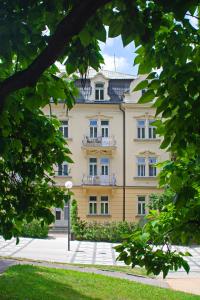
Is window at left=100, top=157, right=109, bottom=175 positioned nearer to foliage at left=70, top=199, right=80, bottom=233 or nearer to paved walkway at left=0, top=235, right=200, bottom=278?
foliage at left=70, top=199, right=80, bottom=233

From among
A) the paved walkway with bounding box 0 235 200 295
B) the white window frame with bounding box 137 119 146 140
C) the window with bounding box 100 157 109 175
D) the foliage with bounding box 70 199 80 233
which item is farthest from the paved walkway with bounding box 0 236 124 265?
the white window frame with bounding box 137 119 146 140

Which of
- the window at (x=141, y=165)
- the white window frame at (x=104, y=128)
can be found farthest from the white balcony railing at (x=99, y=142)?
the window at (x=141, y=165)

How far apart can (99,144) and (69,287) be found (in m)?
23.8

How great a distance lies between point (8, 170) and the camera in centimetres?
586

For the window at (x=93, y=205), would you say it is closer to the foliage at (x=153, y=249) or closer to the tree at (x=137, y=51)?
the foliage at (x=153, y=249)

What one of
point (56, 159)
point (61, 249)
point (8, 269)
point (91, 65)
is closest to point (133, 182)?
point (61, 249)

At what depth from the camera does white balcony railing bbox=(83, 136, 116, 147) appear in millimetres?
34906

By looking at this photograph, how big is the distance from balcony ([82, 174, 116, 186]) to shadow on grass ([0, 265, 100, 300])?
2054 cm

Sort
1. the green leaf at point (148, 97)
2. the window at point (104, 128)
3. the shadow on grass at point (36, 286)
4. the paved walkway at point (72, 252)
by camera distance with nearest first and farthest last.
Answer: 1. the green leaf at point (148, 97)
2. the shadow on grass at point (36, 286)
3. the paved walkway at point (72, 252)
4. the window at point (104, 128)

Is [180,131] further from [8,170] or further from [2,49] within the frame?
[8,170]

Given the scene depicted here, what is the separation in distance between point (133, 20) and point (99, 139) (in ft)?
107

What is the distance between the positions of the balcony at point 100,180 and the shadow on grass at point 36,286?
20.5 metres

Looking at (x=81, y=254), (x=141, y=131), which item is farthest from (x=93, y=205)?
(x=81, y=254)

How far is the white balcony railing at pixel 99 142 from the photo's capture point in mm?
34906
